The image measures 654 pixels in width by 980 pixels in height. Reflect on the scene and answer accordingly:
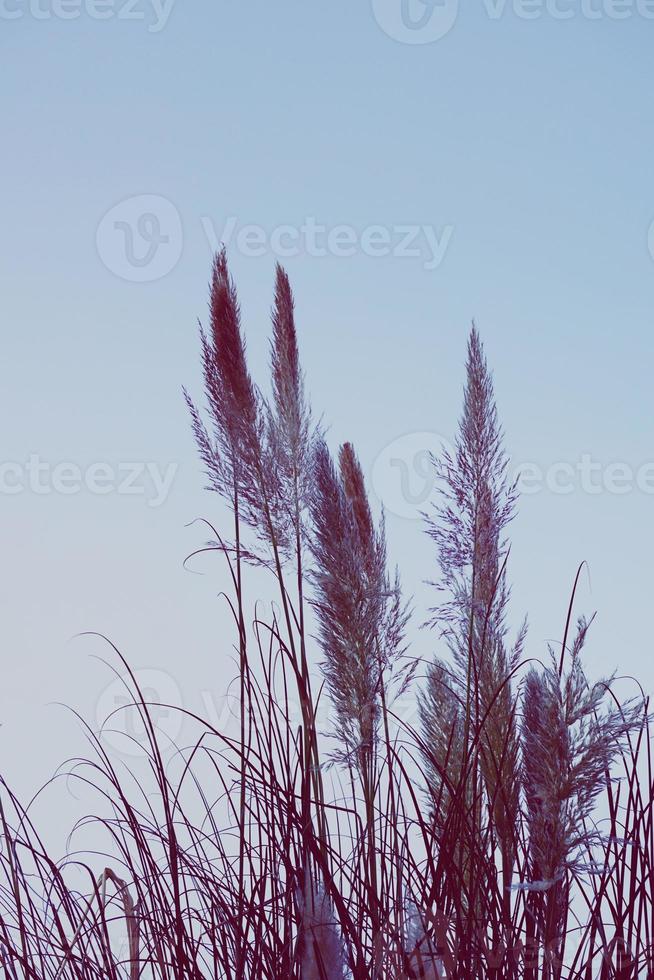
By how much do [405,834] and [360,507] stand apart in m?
0.56

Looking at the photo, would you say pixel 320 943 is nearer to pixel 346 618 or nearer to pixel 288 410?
pixel 346 618

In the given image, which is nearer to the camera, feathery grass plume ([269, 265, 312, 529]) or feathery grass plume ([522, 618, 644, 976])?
feathery grass plume ([522, 618, 644, 976])

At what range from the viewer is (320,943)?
4.38ft

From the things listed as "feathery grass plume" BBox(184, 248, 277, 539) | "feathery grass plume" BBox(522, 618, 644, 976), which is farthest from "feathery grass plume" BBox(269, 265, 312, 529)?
"feathery grass plume" BBox(522, 618, 644, 976)

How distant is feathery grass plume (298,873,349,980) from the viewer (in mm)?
1320

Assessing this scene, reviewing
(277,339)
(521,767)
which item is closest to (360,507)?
(277,339)

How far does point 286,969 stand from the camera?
1.48 metres

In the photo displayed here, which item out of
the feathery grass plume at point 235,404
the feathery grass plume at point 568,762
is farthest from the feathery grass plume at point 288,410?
the feathery grass plume at point 568,762

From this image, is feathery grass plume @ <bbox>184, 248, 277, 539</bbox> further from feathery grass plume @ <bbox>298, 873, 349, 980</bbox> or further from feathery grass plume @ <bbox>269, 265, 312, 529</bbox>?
feathery grass plume @ <bbox>298, 873, 349, 980</bbox>

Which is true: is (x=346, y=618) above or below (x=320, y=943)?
above

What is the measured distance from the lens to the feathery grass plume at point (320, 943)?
1320 millimetres

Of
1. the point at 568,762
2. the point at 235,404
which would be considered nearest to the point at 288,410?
the point at 235,404

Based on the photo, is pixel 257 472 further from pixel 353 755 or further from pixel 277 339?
pixel 353 755

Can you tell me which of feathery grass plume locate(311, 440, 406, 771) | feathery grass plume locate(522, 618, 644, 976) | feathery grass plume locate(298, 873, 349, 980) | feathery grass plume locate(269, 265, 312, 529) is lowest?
feathery grass plume locate(298, 873, 349, 980)
